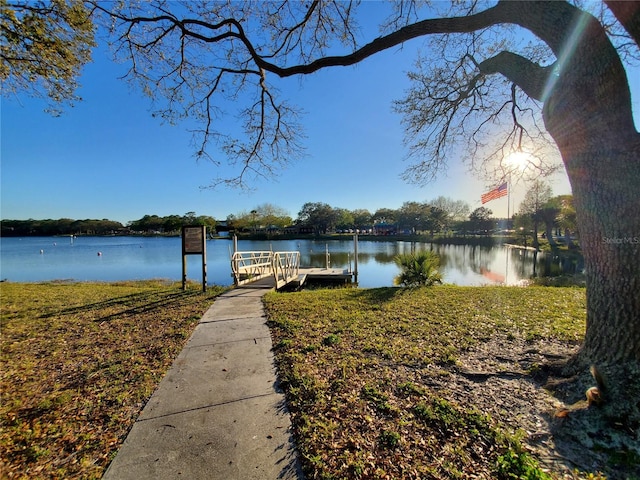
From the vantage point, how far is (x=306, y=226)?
8512cm

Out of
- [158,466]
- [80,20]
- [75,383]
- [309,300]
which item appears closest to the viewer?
[158,466]

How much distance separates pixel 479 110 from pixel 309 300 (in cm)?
573

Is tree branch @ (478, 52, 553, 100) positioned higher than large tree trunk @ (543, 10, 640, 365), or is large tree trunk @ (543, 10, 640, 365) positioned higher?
tree branch @ (478, 52, 553, 100)

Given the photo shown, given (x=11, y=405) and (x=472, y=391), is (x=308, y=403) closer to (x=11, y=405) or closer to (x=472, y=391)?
(x=472, y=391)

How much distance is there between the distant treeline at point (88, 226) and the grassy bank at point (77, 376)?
8773 centimetres

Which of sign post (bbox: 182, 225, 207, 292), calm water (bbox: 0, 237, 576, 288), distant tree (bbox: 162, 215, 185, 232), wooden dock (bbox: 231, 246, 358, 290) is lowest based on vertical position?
calm water (bbox: 0, 237, 576, 288)

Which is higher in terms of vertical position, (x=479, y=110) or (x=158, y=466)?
(x=479, y=110)

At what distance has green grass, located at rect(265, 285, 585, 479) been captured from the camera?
1856 mm

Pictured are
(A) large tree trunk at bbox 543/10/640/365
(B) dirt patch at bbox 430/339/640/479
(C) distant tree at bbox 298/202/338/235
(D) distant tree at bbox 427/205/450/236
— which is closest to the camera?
(B) dirt patch at bbox 430/339/640/479

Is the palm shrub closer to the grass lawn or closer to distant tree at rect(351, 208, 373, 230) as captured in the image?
the grass lawn

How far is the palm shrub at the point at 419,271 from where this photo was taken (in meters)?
8.81

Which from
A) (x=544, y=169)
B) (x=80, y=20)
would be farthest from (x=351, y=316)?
(x=80, y=20)

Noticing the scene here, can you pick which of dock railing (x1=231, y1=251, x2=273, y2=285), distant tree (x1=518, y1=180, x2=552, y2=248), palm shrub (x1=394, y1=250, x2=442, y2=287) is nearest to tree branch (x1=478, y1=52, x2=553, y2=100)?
palm shrub (x1=394, y1=250, x2=442, y2=287)

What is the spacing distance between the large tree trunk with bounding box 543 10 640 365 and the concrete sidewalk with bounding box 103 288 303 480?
282 cm
